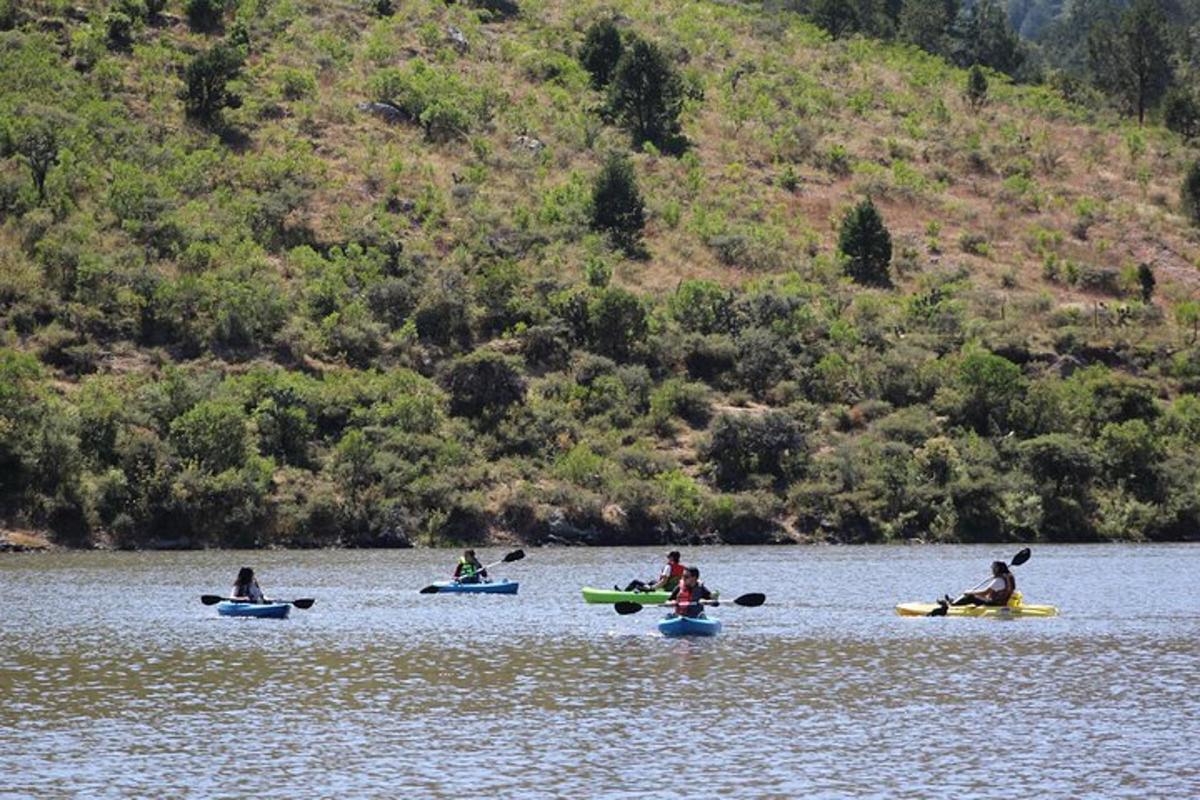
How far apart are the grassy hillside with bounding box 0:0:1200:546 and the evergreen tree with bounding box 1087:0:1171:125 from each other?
843 cm

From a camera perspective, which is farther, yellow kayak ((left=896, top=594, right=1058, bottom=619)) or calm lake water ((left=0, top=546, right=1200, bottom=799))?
yellow kayak ((left=896, top=594, right=1058, bottom=619))

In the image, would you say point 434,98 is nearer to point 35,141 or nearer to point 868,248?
point 35,141

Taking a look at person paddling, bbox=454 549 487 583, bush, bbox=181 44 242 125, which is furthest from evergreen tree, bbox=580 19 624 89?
person paddling, bbox=454 549 487 583

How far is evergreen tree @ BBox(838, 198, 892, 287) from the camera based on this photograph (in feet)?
345

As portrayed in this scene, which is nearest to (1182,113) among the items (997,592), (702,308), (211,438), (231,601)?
(702,308)

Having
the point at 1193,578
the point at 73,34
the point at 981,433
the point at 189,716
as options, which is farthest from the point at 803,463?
the point at 73,34

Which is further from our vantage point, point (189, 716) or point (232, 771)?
point (189, 716)

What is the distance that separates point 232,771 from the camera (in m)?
26.4

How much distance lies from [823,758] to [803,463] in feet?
180

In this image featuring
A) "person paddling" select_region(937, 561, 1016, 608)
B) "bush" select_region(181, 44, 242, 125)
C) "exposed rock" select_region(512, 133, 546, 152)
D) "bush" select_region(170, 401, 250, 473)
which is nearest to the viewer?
"person paddling" select_region(937, 561, 1016, 608)

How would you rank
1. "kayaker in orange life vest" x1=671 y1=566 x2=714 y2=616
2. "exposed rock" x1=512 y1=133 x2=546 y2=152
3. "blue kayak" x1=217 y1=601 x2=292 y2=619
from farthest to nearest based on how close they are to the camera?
"exposed rock" x1=512 y1=133 x2=546 y2=152 < "blue kayak" x1=217 y1=601 x2=292 y2=619 < "kayaker in orange life vest" x1=671 y1=566 x2=714 y2=616

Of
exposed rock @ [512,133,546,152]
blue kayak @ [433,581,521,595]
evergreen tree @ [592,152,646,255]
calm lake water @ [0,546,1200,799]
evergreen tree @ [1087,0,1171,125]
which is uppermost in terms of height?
evergreen tree @ [1087,0,1171,125]

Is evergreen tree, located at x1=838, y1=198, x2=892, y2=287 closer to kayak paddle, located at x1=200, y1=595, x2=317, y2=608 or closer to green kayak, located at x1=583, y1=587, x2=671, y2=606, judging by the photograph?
green kayak, located at x1=583, y1=587, x2=671, y2=606

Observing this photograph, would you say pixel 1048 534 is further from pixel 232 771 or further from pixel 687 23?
pixel 687 23
